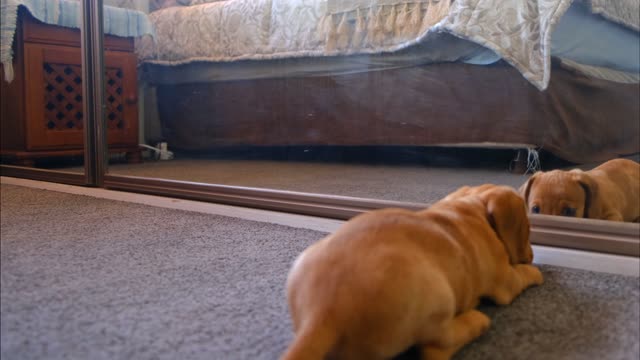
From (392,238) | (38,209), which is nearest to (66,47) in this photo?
(38,209)

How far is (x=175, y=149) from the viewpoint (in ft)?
7.42

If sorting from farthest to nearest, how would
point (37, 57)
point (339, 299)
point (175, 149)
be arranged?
point (175, 149)
point (37, 57)
point (339, 299)

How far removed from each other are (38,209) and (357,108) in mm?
986

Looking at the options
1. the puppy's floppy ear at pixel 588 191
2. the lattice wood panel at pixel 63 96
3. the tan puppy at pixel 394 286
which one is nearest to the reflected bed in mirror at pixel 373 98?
the puppy's floppy ear at pixel 588 191

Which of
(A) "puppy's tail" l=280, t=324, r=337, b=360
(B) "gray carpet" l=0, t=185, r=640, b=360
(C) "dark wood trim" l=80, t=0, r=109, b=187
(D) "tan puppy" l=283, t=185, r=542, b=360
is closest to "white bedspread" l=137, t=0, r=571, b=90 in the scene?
(C) "dark wood trim" l=80, t=0, r=109, b=187

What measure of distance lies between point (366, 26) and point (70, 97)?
3.30 feet

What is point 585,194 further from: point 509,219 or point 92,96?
point 92,96

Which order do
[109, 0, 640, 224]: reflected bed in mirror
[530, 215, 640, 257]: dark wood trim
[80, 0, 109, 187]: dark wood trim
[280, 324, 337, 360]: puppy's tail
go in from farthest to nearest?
[80, 0, 109, 187]: dark wood trim
[109, 0, 640, 224]: reflected bed in mirror
[530, 215, 640, 257]: dark wood trim
[280, 324, 337, 360]: puppy's tail

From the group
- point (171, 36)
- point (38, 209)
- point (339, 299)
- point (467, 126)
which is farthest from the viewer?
point (171, 36)

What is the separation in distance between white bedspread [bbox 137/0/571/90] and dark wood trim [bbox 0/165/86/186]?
0.64 m

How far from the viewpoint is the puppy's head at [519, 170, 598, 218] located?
947 millimetres

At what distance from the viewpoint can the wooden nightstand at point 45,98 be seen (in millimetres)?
1944

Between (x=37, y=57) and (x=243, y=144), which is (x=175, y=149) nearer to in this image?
(x=243, y=144)

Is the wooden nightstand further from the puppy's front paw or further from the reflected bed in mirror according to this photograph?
the puppy's front paw
